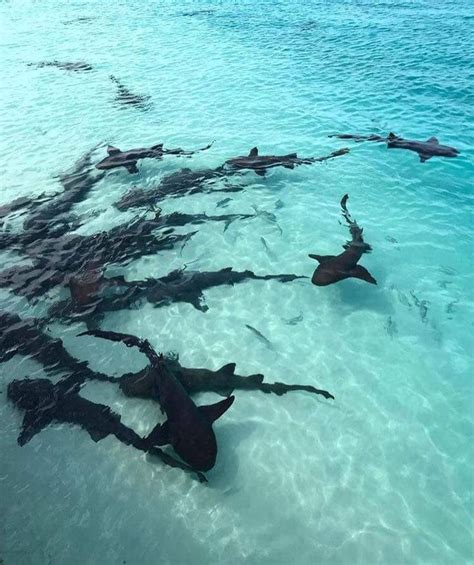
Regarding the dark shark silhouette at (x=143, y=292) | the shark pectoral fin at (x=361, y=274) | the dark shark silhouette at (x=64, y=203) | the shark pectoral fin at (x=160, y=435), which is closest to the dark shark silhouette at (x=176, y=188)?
the dark shark silhouette at (x=64, y=203)

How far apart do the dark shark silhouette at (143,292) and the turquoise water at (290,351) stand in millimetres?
232

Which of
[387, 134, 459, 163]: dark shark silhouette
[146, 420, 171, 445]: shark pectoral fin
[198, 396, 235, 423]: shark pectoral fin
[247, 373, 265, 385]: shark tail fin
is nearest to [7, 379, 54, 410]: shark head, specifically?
[146, 420, 171, 445]: shark pectoral fin

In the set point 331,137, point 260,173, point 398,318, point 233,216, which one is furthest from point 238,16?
point 398,318

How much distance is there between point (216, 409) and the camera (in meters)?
6.03

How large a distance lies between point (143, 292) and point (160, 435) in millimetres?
3664

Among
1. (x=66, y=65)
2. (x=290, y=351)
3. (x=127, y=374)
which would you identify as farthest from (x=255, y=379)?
(x=66, y=65)

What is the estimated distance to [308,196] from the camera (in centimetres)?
1201

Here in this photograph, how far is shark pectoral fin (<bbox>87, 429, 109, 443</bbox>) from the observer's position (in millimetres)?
6383

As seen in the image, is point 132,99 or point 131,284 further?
point 132,99

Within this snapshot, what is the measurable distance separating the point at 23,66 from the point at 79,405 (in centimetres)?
2469

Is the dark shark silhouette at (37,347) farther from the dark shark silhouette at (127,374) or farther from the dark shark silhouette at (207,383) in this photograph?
the dark shark silhouette at (207,383)

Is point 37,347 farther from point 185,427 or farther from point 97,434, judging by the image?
point 185,427

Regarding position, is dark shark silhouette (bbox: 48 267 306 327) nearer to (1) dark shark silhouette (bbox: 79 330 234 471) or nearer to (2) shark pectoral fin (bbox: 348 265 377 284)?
(2) shark pectoral fin (bbox: 348 265 377 284)

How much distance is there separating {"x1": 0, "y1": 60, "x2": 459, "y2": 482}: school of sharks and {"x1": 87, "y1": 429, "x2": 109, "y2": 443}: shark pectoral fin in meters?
0.02
